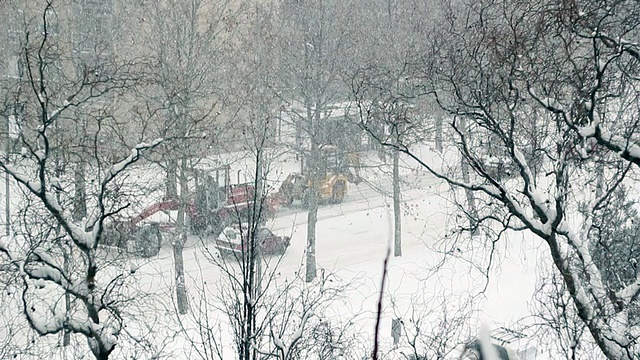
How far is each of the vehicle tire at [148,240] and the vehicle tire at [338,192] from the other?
8.46 meters

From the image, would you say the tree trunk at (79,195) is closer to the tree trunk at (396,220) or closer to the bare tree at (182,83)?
the bare tree at (182,83)

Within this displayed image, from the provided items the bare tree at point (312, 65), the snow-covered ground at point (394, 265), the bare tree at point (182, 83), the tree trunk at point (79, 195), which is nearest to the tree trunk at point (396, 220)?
the snow-covered ground at point (394, 265)

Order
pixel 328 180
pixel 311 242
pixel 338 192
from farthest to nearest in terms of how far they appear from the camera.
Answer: pixel 338 192 < pixel 328 180 < pixel 311 242

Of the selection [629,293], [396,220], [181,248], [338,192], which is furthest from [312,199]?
[629,293]

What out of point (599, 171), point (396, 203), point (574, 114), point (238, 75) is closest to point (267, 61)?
point (238, 75)

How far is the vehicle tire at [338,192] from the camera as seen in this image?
25.1 meters

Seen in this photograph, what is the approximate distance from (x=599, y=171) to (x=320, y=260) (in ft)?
33.3

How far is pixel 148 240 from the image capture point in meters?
16.0

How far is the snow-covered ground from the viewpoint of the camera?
14.3 meters

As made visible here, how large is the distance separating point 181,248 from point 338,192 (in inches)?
374

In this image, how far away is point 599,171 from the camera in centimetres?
1077

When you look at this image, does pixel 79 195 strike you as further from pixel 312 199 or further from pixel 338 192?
pixel 338 192

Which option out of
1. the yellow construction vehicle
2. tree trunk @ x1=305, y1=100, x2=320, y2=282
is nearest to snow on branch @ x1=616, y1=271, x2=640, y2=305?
tree trunk @ x1=305, y1=100, x2=320, y2=282

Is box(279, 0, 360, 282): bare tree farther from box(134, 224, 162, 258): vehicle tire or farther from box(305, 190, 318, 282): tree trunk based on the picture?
box(134, 224, 162, 258): vehicle tire
